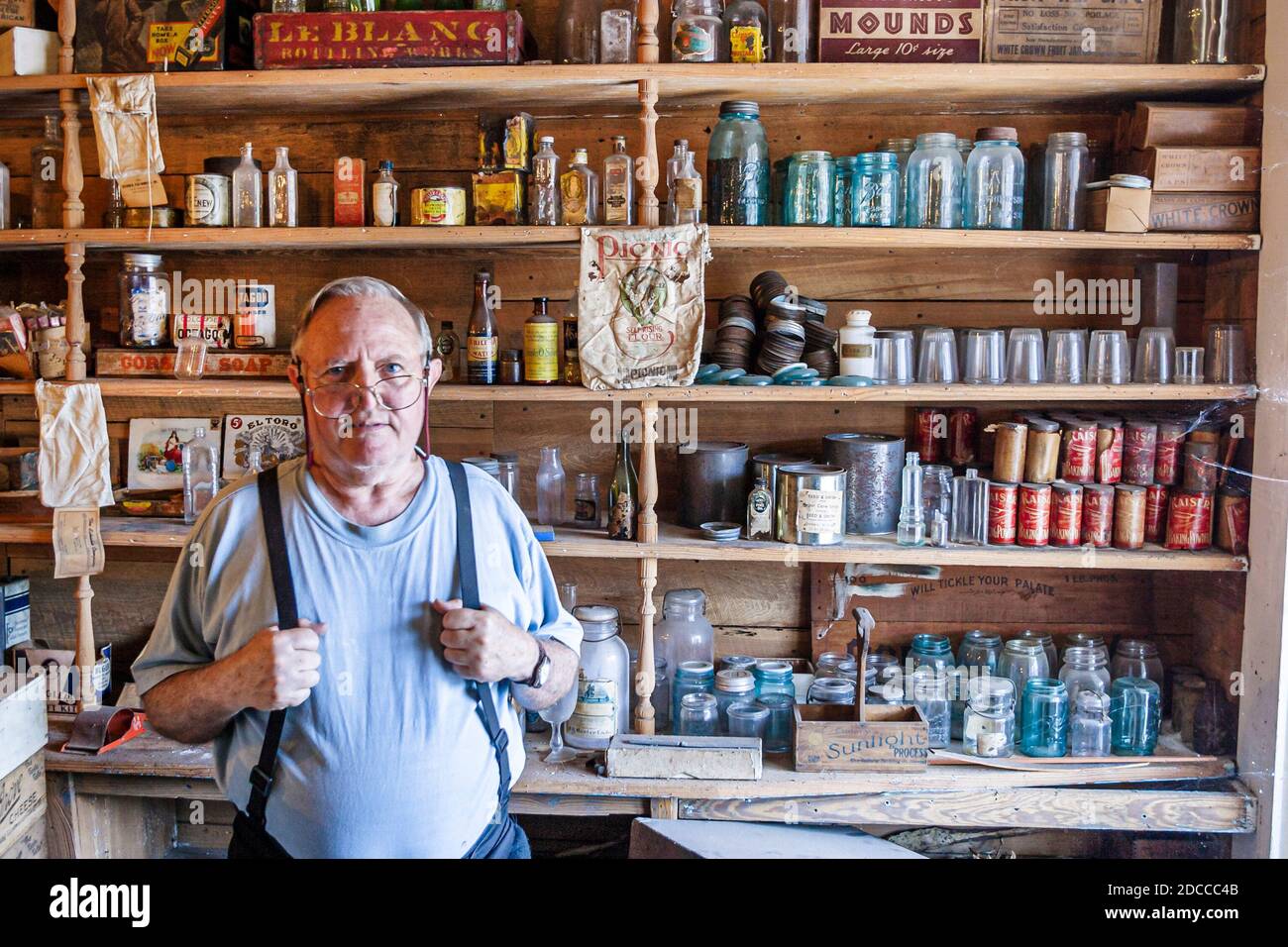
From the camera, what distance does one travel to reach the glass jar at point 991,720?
2.49 meters

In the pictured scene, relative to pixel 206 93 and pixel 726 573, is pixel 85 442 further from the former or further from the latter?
pixel 726 573

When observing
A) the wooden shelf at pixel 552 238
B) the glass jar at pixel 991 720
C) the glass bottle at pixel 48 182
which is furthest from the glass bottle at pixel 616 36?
the glass jar at pixel 991 720

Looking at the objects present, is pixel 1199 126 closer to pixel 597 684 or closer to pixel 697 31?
pixel 697 31

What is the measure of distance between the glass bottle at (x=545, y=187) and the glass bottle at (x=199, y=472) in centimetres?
103

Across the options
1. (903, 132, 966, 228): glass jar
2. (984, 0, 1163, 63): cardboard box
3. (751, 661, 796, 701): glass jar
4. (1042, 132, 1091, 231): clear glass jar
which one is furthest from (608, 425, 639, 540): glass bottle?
(984, 0, 1163, 63): cardboard box

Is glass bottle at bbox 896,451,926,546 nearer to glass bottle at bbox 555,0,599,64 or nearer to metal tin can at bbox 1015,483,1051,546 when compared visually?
metal tin can at bbox 1015,483,1051,546

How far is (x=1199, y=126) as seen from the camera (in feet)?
8.00

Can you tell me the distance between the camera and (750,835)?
1915 mm

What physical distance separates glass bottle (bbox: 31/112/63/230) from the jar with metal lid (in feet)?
0.77

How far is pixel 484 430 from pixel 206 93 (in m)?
1.00

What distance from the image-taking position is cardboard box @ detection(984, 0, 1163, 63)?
2.45 m

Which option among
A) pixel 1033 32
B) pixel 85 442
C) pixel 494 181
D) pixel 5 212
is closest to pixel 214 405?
pixel 85 442

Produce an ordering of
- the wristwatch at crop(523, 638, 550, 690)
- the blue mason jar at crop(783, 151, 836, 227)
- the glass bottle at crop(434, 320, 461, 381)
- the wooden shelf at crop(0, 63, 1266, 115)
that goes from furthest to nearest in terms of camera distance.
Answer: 1. the glass bottle at crop(434, 320, 461, 381)
2. the blue mason jar at crop(783, 151, 836, 227)
3. the wooden shelf at crop(0, 63, 1266, 115)
4. the wristwatch at crop(523, 638, 550, 690)

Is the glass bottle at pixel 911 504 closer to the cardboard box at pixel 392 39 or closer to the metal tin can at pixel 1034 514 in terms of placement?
the metal tin can at pixel 1034 514
